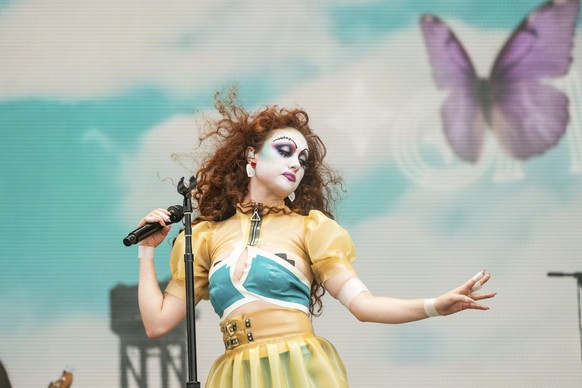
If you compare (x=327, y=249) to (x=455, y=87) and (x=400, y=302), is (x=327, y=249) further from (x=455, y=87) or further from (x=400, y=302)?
(x=455, y=87)

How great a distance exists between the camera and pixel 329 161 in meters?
4.64

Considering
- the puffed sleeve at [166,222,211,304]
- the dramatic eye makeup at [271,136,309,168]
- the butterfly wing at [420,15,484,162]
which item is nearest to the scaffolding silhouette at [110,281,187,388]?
the butterfly wing at [420,15,484,162]

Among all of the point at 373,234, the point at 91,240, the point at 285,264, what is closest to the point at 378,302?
the point at 285,264

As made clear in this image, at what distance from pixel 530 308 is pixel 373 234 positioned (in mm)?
748

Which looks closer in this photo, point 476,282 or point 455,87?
point 476,282

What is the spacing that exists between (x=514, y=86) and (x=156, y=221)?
2362 mm

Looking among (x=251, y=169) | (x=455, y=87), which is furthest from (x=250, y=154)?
(x=455, y=87)

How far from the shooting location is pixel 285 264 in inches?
114

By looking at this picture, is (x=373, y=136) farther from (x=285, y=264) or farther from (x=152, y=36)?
(x=285, y=264)

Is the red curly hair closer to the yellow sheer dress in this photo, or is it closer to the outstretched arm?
the yellow sheer dress

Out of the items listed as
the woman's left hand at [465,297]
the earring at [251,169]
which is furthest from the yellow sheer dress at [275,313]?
the woman's left hand at [465,297]

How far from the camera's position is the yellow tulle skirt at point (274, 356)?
9.21 ft

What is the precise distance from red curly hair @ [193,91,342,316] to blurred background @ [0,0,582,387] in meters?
1.35

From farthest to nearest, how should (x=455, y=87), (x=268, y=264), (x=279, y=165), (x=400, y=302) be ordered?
(x=455, y=87) → (x=279, y=165) → (x=268, y=264) → (x=400, y=302)
